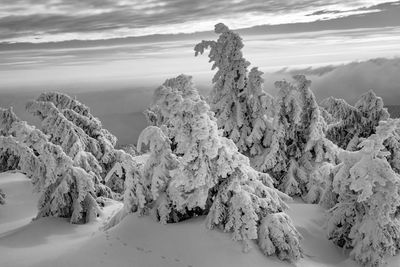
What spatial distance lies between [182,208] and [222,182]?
6.44 ft

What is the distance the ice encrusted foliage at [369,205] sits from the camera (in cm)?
1284

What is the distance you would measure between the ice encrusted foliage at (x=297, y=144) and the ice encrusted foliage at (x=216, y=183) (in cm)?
796

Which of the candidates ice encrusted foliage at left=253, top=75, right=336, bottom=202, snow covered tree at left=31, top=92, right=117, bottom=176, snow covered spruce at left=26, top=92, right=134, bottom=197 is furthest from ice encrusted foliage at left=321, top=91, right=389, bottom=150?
snow covered tree at left=31, top=92, right=117, bottom=176

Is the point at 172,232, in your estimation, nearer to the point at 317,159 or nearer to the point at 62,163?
the point at 62,163

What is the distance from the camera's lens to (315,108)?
70.4ft

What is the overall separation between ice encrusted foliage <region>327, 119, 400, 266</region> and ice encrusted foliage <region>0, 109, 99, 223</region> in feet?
41.7

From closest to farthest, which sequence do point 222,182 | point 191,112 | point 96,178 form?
1. point 191,112
2. point 222,182
3. point 96,178

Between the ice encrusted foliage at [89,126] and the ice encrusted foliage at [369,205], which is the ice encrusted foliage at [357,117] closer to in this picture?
the ice encrusted foliage at [369,205]

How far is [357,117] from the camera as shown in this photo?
22.4 metres

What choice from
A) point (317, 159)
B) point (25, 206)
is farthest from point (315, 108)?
point (25, 206)

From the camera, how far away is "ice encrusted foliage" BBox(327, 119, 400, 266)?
42.1 ft

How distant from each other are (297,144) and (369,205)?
27.8 ft

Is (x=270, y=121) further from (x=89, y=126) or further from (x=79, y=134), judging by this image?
(x=89, y=126)

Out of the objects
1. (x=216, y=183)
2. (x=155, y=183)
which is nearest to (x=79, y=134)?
(x=155, y=183)
